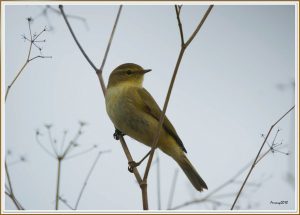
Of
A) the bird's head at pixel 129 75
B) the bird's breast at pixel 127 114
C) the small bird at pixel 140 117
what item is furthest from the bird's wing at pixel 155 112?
the bird's head at pixel 129 75

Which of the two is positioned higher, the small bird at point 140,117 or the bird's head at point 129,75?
the bird's head at point 129,75

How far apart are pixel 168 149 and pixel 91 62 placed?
1903 millimetres

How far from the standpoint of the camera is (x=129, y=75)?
5.96 metres

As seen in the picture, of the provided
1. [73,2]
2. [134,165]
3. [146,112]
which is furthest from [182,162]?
[73,2]

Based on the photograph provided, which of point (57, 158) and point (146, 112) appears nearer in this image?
point (57, 158)

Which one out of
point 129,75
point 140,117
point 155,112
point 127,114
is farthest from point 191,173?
point 129,75

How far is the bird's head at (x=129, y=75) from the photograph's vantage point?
5906 mm

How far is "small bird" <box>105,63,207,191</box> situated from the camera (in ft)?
17.3

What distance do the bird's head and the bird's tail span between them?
1.29m

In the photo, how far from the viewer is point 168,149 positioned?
5508 millimetres

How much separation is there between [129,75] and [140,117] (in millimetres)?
913

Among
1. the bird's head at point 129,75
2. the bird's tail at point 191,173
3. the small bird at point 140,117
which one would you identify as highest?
the bird's head at point 129,75

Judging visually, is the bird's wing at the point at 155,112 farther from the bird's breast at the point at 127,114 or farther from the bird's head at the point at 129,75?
the bird's head at the point at 129,75

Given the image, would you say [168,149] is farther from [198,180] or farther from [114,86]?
[114,86]
